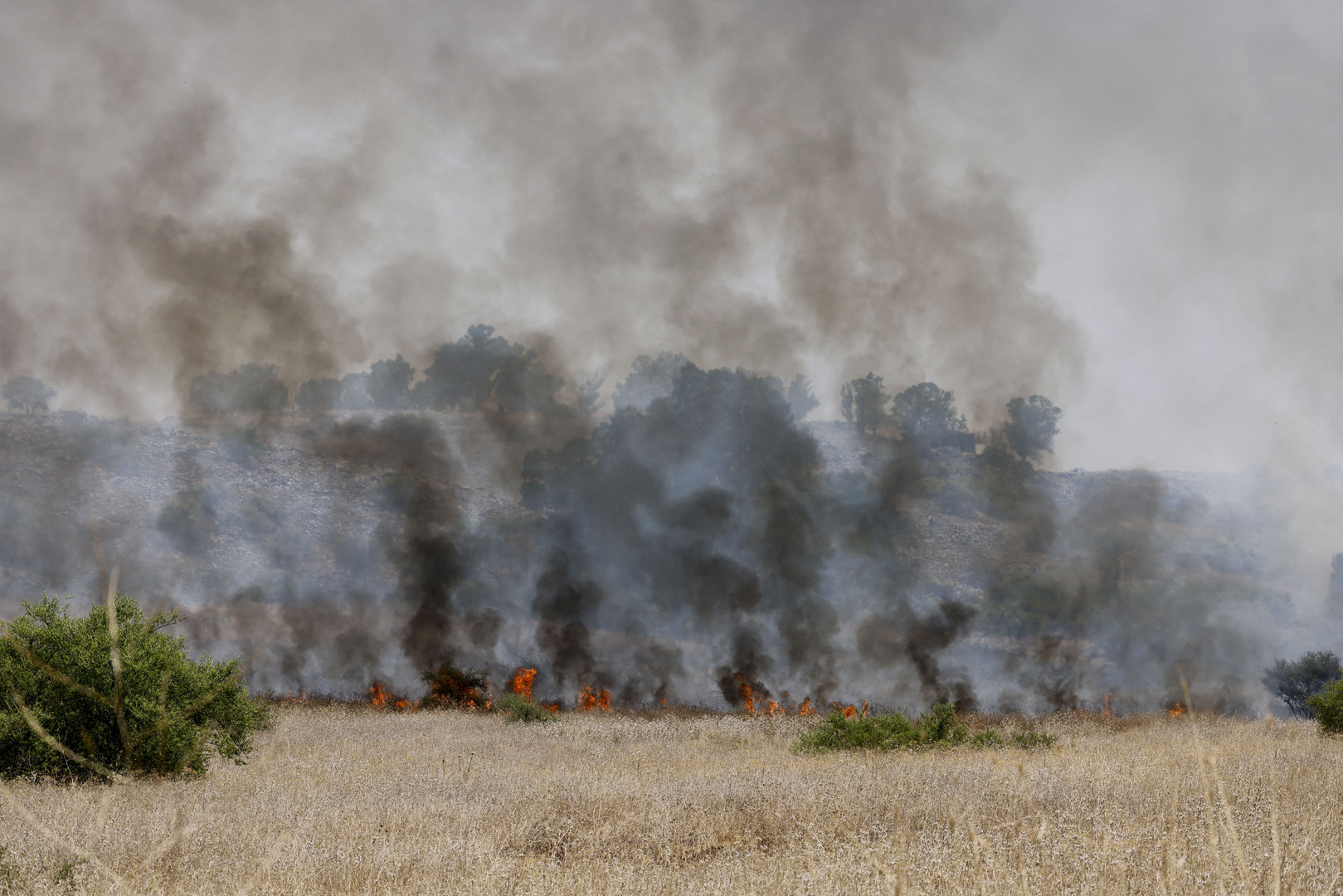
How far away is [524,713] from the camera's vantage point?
20125mm

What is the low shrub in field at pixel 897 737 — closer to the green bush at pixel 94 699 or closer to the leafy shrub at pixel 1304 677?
the green bush at pixel 94 699

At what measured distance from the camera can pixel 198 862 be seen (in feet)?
21.2

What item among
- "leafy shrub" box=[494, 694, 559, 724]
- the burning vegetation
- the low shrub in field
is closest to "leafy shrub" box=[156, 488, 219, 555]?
the burning vegetation

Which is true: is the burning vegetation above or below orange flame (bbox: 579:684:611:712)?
above

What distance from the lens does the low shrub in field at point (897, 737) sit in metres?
14.6

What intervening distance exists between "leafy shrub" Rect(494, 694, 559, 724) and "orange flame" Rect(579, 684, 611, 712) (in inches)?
167

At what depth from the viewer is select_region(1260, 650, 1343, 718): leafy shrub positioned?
25219 mm

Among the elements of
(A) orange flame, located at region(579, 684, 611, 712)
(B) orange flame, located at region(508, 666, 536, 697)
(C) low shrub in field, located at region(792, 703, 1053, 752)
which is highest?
(C) low shrub in field, located at region(792, 703, 1053, 752)

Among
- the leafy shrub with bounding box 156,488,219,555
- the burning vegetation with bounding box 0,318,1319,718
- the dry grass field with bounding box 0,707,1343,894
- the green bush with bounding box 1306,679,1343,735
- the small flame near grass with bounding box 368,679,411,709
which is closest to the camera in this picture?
the dry grass field with bounding box 0,707,1343,894

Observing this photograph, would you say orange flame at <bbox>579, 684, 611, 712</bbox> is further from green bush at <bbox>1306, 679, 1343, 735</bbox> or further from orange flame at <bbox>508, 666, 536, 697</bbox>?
green bush at <bbox>1306, 679, 1343, 735</bbox>

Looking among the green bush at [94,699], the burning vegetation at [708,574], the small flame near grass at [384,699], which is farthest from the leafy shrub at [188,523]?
the green bush at [94,699]

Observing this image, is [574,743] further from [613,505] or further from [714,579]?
[613,505]

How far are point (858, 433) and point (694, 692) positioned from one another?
54.7m

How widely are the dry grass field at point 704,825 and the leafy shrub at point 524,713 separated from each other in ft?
20.3
